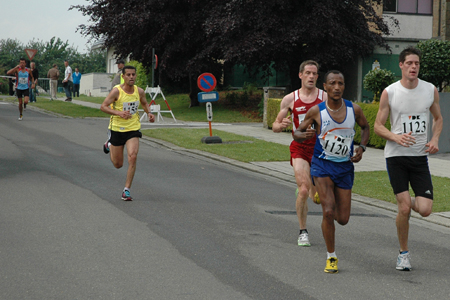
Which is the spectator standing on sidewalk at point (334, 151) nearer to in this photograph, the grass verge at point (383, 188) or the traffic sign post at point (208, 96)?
the grass verge at point (383, 188)

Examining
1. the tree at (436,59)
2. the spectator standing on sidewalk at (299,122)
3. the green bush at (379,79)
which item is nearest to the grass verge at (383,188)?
the spectator standing on sidewalk at (299,122)

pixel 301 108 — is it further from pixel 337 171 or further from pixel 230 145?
pixel 230 145

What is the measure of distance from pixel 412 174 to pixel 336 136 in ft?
2.75

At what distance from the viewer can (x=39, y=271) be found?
5.45 meters

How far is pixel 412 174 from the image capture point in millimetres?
6000

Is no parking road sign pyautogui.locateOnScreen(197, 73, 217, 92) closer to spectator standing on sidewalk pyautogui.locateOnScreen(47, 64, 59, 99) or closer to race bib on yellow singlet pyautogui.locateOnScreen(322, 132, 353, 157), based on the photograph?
race bib on yellow singlet pyautogui.locateOnScreen(322, 132, 353, 157)

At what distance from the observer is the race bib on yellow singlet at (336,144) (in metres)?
5.80

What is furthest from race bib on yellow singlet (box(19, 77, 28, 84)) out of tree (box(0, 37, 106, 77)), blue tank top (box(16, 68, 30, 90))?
tree (box(0, 37, 106, 77))

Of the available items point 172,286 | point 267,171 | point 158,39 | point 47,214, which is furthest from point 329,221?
point 158,39

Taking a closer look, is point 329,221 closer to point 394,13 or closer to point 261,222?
point 261,222

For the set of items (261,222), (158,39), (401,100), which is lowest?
(261,222)

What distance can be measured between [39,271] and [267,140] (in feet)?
42.9

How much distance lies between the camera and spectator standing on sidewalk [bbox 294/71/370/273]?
18.8ft

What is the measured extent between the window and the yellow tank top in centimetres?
2619
